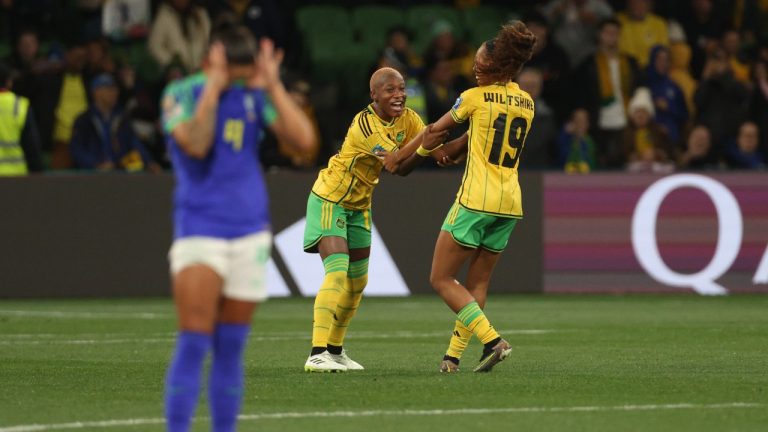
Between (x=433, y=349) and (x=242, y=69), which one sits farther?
(x=433, y=349)

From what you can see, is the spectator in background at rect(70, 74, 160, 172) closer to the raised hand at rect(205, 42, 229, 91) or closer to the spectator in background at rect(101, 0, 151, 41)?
the spectator in background at rect(101, 0, 151, 41)

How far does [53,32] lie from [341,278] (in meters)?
12.7

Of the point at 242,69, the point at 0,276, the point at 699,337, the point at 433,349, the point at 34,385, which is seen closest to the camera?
the point at 242,69

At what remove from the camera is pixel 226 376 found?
22.3ft

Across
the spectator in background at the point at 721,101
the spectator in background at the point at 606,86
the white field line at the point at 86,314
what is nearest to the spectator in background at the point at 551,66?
the spectator in background at the point at 606,86

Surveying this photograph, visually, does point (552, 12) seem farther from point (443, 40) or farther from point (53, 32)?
point (53, 32)

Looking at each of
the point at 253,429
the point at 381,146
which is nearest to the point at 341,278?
the point at 381,146

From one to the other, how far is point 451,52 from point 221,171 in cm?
1483

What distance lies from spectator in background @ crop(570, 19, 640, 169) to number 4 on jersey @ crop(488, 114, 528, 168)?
432 inches

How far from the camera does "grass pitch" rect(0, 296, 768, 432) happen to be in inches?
328

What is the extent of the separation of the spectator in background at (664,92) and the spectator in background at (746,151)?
1218mm

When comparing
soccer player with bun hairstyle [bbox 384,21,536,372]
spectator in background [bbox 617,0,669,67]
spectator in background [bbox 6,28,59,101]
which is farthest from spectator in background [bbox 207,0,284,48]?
soccer player with bun hairstyle [bbox 384,21,536,372]

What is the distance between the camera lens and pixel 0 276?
59.0 feet

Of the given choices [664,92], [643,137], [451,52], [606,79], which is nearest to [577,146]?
[643,137]
